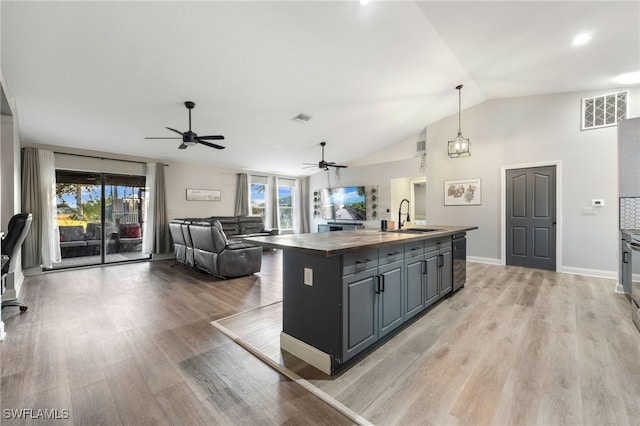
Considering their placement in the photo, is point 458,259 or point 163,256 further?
point 163,256

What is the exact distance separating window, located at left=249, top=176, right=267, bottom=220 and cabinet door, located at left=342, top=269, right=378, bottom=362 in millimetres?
6875

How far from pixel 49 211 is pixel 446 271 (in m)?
6.94

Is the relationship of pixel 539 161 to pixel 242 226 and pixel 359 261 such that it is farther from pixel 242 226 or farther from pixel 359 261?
pixel 242 226

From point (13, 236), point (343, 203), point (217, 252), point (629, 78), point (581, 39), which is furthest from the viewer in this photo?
point (343, 203)

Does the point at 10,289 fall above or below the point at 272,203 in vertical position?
below

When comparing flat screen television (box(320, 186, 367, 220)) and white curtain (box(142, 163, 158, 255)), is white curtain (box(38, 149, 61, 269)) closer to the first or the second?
white curtain (box(142, 163, 158, 255))

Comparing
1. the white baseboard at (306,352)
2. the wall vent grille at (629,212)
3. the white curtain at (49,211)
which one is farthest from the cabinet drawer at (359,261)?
the white curtain at (49,211)

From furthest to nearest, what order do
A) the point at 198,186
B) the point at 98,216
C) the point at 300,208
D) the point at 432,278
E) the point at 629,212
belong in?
the point at 300,208 → the point at 198,186 → the point at 98,216 → the point at 629,212 → the point at 432,278

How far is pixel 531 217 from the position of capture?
5.28 metres

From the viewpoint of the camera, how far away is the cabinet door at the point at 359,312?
6.22 feet

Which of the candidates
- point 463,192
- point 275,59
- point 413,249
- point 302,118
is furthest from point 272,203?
point 413,249

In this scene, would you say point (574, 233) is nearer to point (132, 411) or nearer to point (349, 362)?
point (349, 362)

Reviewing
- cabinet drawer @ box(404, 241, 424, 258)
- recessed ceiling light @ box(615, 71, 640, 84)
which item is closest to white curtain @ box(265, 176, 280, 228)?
cabinet drawer @ box(404, 241, 424, 258)

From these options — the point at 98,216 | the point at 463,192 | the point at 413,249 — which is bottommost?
the point at 413,249
